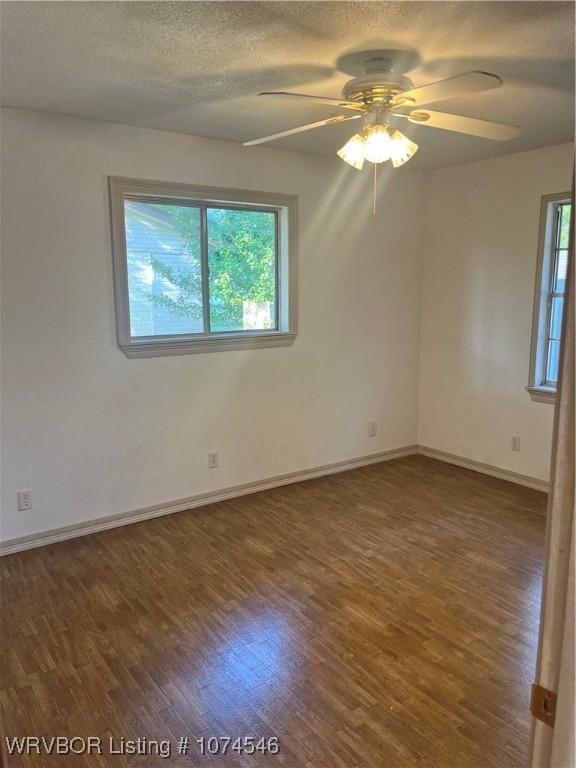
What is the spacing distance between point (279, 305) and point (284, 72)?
1980 mm

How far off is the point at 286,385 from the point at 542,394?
1.97 meters

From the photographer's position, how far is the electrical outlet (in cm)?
327

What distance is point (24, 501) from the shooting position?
3.28m

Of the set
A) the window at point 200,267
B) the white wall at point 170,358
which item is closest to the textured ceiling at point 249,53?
the white wall at point 170,358

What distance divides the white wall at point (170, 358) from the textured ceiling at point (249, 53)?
0.37m

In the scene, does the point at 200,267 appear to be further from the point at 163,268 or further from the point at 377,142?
the point at 377,142

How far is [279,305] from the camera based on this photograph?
169 inches

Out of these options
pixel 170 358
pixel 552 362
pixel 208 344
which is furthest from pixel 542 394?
pixel 170 358

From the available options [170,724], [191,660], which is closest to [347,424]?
[191,660]

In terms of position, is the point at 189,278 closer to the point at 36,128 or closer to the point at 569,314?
the point at 36,128

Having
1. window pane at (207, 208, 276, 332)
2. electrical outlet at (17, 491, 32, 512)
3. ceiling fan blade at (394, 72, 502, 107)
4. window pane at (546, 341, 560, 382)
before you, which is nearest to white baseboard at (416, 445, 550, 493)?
window pane at (546, 341, 560, 382)

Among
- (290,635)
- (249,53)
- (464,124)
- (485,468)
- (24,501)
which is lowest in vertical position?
(290,635)

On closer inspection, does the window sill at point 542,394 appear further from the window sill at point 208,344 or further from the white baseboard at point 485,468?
the window sill at point 208,344

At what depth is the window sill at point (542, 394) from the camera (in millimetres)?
4102
